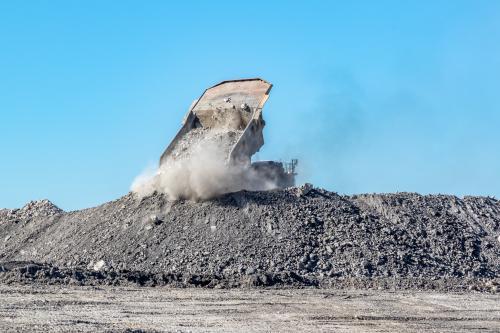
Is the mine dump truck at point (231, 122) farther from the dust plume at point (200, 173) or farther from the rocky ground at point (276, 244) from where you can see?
the rocky ground at point (276, 244)

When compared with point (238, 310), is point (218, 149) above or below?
above

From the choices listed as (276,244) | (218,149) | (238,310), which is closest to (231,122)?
(218,149)

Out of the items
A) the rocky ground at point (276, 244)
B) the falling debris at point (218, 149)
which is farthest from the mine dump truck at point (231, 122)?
the rocky ground at point (276, 244)

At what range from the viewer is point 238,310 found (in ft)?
62.4

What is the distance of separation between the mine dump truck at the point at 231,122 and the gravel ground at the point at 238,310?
7.24 meters

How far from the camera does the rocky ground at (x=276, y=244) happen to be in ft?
80.5

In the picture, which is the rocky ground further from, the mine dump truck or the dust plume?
the mine dump truck

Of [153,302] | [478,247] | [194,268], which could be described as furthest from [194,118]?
[153,302]

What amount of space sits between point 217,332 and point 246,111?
582 inches

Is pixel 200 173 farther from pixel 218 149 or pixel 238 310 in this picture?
pixel 238 310

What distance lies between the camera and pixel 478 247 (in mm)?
28219

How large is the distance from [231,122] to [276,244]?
5499 millimetres

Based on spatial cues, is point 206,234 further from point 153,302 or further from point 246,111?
point 153,302

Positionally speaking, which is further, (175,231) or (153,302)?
(175,231)
